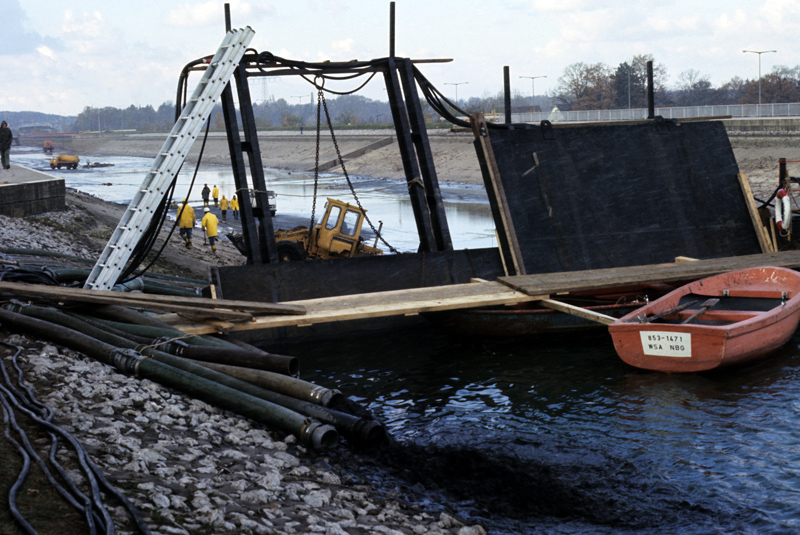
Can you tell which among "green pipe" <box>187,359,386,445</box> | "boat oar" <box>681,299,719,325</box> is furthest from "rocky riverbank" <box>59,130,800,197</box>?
"green pipe" <box>187,359,386,445</box>

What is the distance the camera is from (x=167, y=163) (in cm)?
1221

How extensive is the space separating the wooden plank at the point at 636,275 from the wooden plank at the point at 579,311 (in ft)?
0.72

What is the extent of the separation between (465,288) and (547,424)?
14.1ft

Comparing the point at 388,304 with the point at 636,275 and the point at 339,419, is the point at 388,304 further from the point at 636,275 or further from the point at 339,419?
the point at 636,275

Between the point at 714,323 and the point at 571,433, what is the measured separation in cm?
520

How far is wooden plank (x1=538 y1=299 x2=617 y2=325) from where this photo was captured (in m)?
12.7

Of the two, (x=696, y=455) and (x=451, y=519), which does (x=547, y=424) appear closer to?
(x=696, y=455)

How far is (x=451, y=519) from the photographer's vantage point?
673 centimetres

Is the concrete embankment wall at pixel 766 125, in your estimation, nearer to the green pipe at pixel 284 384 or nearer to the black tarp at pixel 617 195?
the black tarp at pixel 617 195

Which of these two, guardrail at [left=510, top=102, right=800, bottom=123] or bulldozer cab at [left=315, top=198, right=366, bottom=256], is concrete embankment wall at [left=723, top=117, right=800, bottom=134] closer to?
guardrail at [left=510, top=102, right=800, bottom=123]

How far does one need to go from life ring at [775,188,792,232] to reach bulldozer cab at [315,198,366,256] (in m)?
10.7

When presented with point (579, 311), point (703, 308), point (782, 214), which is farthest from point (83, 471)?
point (782, 214)

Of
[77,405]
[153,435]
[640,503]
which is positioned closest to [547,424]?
[640,503]

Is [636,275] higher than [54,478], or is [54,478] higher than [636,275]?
[636,275]
